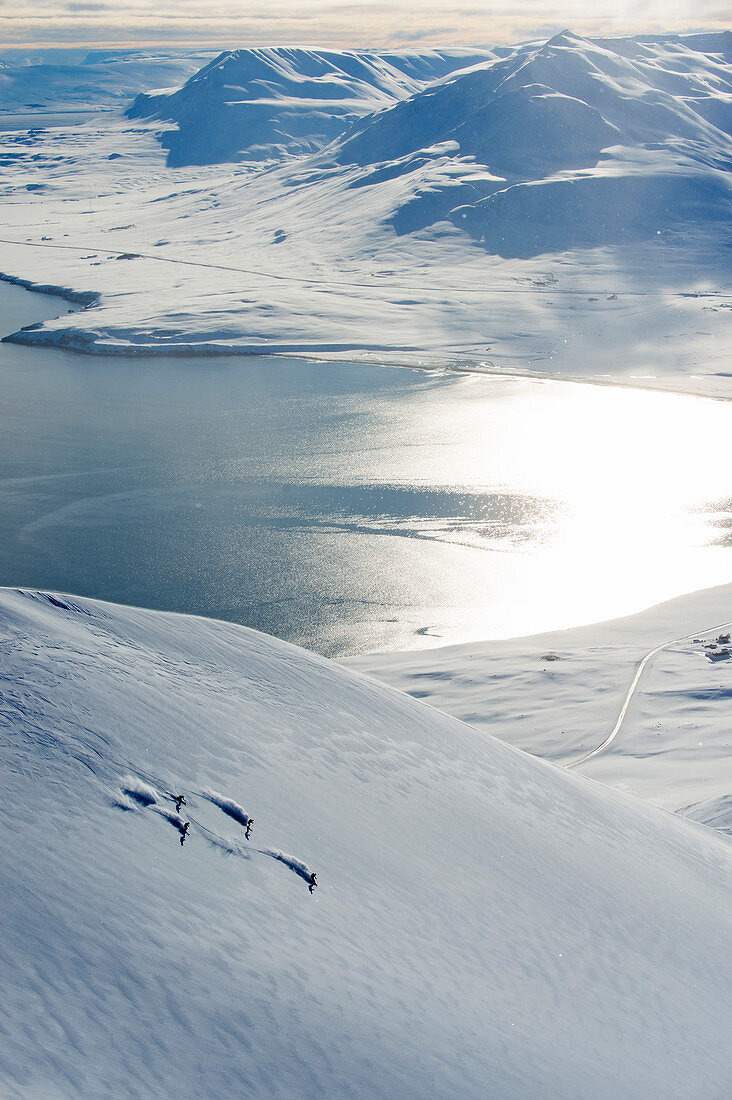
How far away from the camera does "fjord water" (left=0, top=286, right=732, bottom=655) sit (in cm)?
2925

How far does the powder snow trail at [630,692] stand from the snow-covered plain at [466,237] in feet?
108

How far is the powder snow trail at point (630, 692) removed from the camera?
19.7 m

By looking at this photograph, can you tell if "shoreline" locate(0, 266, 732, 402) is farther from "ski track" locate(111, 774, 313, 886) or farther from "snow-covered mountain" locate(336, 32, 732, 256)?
"ski track" locate(111, 774, 313, 886)

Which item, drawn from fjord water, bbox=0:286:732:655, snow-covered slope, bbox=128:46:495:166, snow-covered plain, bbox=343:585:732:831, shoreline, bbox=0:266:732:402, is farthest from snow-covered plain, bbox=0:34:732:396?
snow-covered plain, bbox=343:585:732:831

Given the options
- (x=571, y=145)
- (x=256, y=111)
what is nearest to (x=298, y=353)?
(x=571, y=145)

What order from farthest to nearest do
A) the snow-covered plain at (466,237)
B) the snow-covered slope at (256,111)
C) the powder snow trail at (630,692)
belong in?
1. the snow-covered slope at (256,111)
2. the snow-covered plain at (466,237)
3. the powder snow trail at (630,692)

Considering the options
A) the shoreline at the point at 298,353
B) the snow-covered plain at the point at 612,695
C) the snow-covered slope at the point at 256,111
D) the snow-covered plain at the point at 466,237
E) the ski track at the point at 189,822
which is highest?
the snow-covered slope at the point at 256,111

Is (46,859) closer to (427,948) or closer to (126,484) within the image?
(427,948)

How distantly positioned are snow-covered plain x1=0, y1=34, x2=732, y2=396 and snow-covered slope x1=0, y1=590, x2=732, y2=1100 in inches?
1848

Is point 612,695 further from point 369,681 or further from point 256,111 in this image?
point 256,111

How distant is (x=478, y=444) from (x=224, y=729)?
1352 inches

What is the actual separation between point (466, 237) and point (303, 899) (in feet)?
299

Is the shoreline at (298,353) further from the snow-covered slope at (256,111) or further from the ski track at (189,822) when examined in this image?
the snow-covered slope at (256,111)

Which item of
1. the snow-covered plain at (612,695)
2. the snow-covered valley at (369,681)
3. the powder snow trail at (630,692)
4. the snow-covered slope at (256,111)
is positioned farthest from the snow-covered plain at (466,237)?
the snow-covered plain at (612,695)
